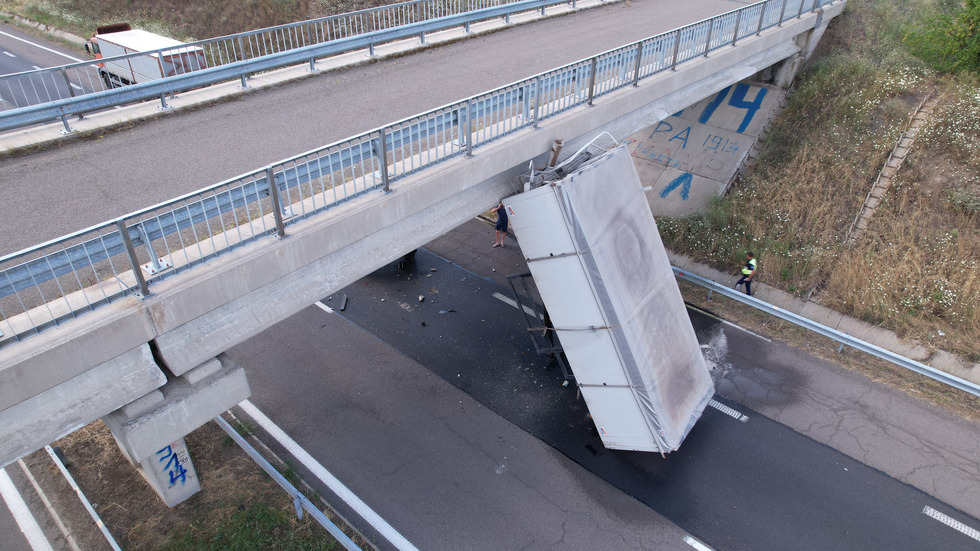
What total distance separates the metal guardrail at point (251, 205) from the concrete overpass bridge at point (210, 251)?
2cm

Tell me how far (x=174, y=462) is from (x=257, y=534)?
139 centimetres

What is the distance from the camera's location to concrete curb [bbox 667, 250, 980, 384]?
1052 cm

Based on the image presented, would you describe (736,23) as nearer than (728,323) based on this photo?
No

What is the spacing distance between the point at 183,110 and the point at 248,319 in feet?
16.5

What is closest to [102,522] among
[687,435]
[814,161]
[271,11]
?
[687,435]

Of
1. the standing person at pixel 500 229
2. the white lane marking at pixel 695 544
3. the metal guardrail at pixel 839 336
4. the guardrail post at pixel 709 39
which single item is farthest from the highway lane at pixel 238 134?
the white lane marking at pixel 695 544

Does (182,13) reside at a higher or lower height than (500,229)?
higher

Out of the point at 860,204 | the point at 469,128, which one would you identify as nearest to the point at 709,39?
the point at 860,204

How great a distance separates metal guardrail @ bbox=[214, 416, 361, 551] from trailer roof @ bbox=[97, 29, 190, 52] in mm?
16899

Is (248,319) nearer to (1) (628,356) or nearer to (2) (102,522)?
(2) (102,522)

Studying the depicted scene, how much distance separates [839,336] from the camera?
35.3 ft

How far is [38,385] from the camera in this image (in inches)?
173

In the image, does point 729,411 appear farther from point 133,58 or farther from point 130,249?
point 133,58

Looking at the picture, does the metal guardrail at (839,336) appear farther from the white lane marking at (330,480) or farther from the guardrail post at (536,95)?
the white lane marking at (330,480)
